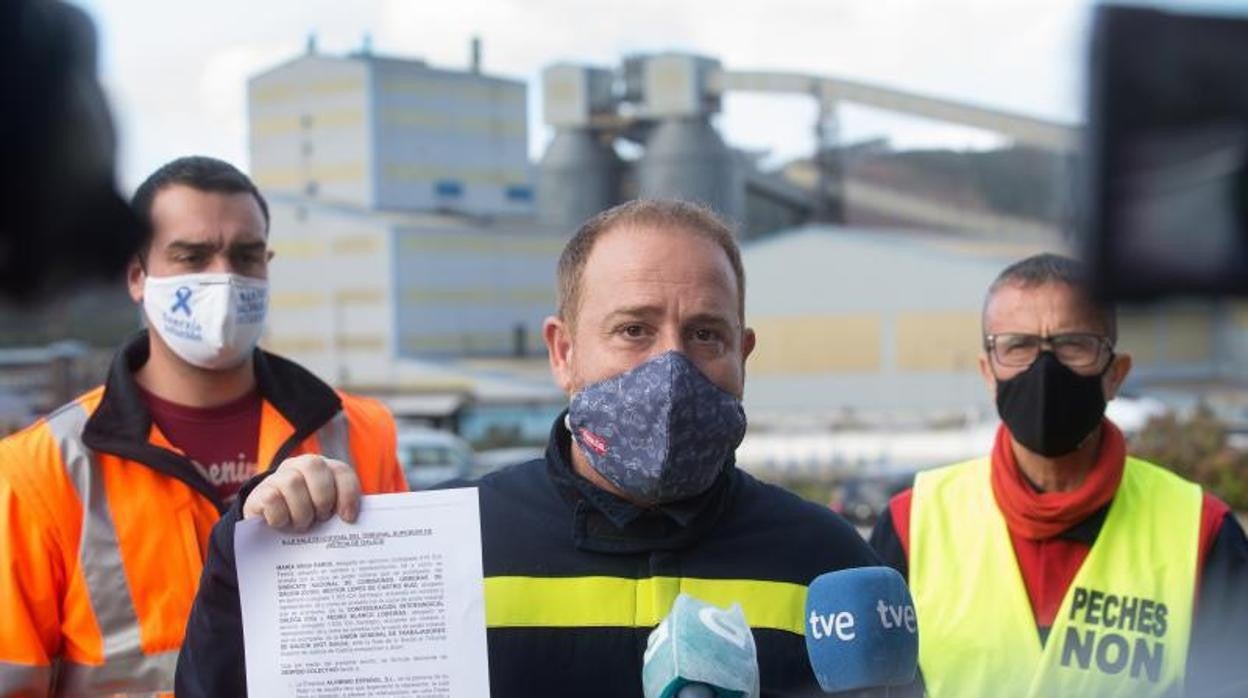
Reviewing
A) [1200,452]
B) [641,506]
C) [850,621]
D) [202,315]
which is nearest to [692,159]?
[1200,452]

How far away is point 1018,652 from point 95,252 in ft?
8.81

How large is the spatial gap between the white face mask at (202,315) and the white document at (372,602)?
1.44 m

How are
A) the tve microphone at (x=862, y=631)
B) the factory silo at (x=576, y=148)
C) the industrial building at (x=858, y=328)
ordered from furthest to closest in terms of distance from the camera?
the factory silo at (x=576, y=148) < the industrial building at (x=858, y=328) < the tve microphone at (x=862, y=631)

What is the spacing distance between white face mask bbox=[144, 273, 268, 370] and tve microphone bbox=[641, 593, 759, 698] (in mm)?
1931

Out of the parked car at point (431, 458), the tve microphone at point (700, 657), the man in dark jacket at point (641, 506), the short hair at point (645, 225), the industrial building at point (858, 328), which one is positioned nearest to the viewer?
the tve microphone at point (700, 657)

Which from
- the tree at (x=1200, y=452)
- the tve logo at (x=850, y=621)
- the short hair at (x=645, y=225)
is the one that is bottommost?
the tree at (x=1200, y=452)

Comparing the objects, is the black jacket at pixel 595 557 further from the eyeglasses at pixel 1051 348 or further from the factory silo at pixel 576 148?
the factory silo at pixel 576 148

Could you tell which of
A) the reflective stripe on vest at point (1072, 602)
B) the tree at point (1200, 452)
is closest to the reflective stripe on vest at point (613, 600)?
the reflective stripe on vest at point (1072, 602)

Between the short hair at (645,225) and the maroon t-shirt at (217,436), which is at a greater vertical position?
the short hair at (645,225)

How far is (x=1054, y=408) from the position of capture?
11.4 ft

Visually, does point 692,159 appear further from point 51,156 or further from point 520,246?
point 51,156

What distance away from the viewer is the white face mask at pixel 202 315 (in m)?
3.50

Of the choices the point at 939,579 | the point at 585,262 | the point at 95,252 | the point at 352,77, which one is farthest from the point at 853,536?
the point at 352,77

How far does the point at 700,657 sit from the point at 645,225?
0.96 metres
